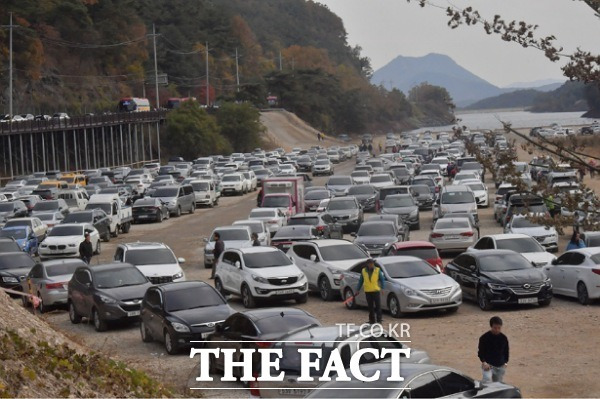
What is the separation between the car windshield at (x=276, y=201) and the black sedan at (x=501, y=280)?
21672mm

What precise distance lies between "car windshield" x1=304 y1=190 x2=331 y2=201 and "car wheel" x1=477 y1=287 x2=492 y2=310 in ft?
91.4

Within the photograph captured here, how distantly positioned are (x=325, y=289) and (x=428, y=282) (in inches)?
161

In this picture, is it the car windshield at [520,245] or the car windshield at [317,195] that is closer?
the car windshield at [520,245]

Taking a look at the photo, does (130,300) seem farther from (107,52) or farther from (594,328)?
(107,52)

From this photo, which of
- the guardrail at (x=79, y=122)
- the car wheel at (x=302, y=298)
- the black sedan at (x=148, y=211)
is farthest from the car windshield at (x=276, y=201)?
the guardrail at (x=79, y=122)

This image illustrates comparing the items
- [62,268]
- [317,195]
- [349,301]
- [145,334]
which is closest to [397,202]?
[317,195]

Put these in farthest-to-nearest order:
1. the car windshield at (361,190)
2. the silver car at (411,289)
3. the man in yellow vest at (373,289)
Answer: the car windshield at (361,190), the silver car at (411,289), the man in yellow vest at (373,289)

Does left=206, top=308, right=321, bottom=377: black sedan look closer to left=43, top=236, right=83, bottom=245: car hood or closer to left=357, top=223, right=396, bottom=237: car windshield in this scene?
left=357, top=223, right=396, bottom=237: car windshield

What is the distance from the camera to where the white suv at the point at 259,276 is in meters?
26.4

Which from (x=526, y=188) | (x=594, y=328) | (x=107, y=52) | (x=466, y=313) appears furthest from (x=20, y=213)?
(x=107, y=52)

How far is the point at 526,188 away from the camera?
43.9ft

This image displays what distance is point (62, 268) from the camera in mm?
28547

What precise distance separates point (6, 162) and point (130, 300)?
7565cm

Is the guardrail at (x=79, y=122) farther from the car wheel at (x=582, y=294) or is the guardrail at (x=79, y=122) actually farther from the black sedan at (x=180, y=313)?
the car wheel at (x=582, y=294)
